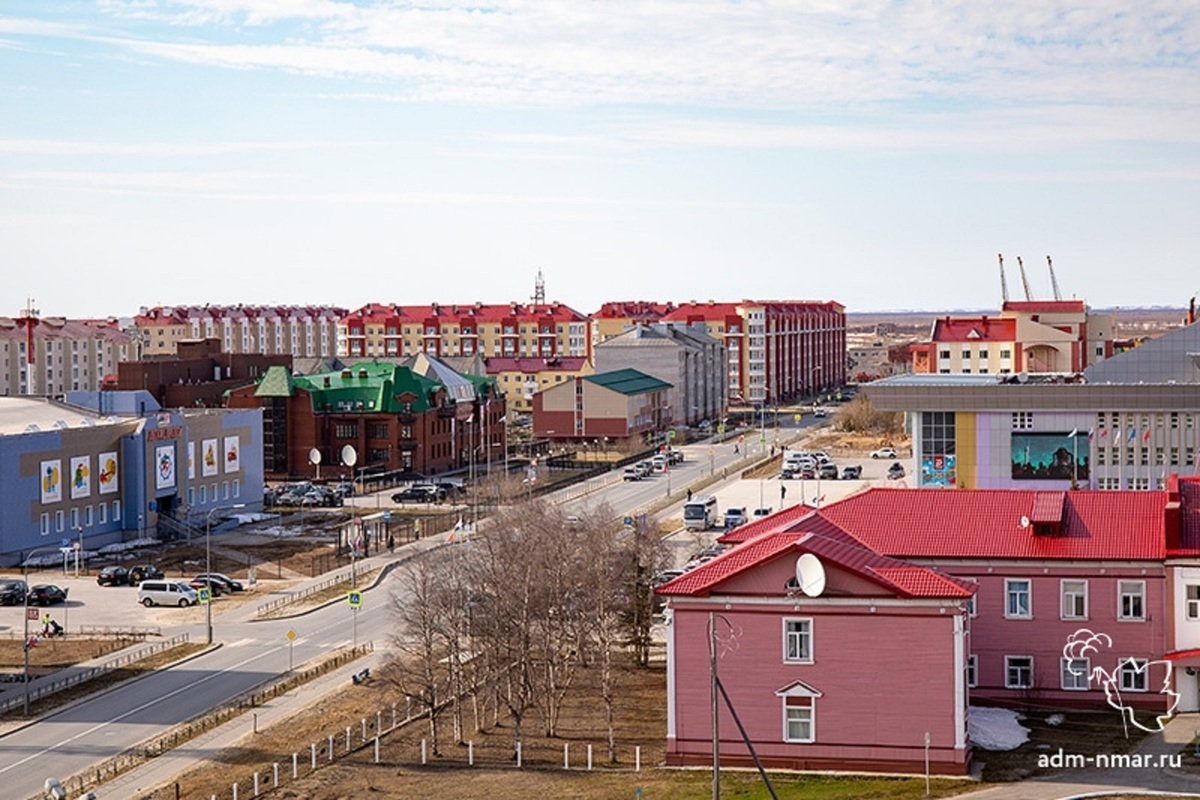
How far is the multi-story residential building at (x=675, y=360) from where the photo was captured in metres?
134

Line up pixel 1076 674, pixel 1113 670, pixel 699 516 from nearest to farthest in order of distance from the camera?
pixel 1113 670 < pixel 1076 674 < pixel 699 516

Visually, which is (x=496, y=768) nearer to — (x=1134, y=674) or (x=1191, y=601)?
(x=1134, y=674)

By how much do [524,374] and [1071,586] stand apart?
111m

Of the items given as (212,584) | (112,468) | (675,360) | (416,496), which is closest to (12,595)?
(212,584)

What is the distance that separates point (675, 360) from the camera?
13450 cm

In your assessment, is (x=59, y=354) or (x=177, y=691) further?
(x=59, y=354)

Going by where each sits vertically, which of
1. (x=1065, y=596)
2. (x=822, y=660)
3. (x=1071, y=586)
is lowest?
(x=822, y=660)

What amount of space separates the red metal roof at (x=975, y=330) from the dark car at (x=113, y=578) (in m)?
64.6

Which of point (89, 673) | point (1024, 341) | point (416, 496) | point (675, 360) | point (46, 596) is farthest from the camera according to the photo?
point (675, 360)

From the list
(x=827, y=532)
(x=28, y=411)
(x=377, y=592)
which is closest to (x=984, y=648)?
(x=827, y=532)

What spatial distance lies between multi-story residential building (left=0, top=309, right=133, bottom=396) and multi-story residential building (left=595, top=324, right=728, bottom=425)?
4786cm

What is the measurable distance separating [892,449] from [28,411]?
186 ft

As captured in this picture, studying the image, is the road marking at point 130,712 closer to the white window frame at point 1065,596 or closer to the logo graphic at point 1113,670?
the white window frame at point 1065,596

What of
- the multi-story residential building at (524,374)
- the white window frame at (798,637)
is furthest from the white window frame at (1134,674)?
the multi-story residential building at (524,374)
